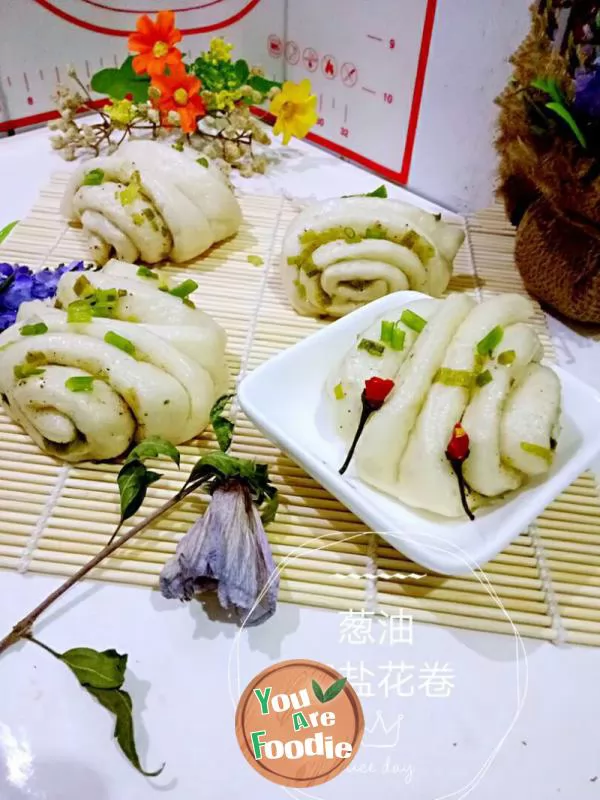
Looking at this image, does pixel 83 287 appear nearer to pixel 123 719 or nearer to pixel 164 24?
pixel 123 719

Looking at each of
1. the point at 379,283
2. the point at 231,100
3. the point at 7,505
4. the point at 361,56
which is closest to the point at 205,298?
the point at 379,283

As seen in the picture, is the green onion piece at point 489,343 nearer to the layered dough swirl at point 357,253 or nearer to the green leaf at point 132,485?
the layered dough swirl at point 357,253

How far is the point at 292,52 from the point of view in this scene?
124 inches

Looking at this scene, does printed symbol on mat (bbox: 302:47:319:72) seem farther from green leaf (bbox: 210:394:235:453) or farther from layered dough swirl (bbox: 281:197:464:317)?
green leaf (bbox: 210:394:235:453)

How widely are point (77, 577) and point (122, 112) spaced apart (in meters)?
2.16

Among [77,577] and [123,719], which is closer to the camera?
[123,719]

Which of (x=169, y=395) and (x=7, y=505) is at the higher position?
(x=169, y=395)

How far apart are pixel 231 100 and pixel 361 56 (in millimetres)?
591

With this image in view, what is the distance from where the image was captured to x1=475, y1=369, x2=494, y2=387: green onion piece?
4.43 feet

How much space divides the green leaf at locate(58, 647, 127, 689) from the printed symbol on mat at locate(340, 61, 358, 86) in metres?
2.57

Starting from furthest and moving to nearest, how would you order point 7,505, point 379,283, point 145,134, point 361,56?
point 145,134 → point 361,56 → point 379,283 → point 7,505

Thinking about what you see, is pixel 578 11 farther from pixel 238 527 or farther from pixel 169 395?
pixel 238 527

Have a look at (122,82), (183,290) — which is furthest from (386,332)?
(122,82)

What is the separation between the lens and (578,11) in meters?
2.07
